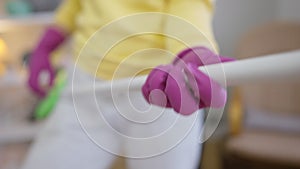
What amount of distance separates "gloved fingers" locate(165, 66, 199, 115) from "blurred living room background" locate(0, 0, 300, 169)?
0.92 m

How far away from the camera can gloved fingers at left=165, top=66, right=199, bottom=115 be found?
389 millimetres

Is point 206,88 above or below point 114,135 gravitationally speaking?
above

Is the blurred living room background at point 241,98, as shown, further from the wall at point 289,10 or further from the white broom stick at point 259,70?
the white broom stick at point 259,70

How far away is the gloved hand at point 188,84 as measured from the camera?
1.23 ft

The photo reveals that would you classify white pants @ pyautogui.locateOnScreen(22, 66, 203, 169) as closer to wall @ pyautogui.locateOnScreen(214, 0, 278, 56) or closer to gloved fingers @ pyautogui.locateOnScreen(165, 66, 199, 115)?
gloved fingers @ pyautogui.locateOnScreen(165, 66, 199, 115)

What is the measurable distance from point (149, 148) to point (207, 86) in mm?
196

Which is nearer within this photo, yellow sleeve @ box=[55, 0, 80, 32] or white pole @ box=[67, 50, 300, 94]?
white pole @ box=[67, 50, 300, 94]

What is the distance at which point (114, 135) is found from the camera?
0.64 m

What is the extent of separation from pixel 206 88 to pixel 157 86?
0.06m

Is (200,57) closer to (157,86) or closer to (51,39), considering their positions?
(157,86)

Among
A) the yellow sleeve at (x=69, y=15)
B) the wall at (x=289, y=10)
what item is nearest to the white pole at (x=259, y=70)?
the yellow sleeve at (x=69, y=15)

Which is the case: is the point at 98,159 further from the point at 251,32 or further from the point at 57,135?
the point at 251,32

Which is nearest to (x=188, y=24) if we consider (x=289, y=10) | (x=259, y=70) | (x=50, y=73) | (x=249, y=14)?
(x=259, y=70)

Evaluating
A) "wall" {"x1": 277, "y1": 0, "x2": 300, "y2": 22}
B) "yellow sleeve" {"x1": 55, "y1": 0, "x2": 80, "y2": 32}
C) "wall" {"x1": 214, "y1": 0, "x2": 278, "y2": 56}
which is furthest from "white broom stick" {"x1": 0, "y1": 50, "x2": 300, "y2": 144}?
"wall" {"x1": 277, "y1": 0, "x2": 300, "y2": 22}
